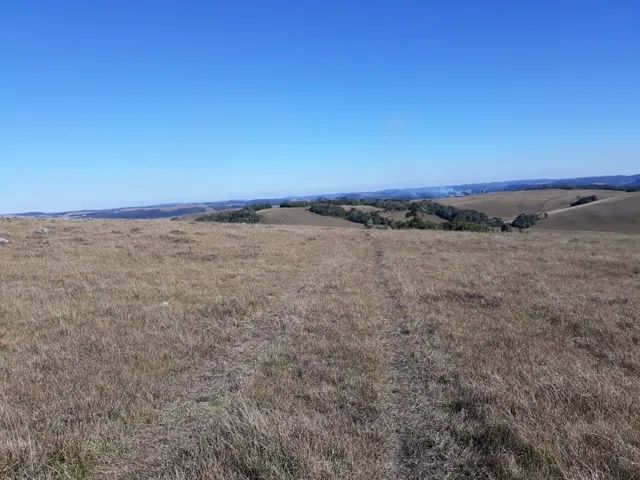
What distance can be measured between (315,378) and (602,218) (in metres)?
85.7

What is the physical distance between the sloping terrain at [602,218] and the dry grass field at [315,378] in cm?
6634

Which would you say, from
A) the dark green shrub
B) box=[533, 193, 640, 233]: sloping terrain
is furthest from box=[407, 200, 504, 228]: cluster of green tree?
the dark green shrub

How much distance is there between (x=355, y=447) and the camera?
448cm

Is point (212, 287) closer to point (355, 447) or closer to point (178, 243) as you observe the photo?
point (355, 447)

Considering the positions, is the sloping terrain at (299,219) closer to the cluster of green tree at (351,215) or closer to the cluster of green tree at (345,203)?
the cluster of green tree at (351,215)

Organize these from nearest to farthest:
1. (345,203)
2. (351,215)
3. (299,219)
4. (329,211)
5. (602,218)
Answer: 1. (299,219)
2. (602,218)
3. (351,215)
4. (329,211)
5. (345,203)

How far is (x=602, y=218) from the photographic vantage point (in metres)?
76.0

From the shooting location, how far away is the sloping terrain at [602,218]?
70.0 m

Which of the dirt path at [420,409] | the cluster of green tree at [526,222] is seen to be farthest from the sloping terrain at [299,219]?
the dirt path at [420,409]

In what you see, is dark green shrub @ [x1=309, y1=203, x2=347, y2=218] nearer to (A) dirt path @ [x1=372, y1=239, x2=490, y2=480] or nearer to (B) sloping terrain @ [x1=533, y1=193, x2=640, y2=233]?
(B) sloping terrain @ [x1=533, y1=193, x2=640, y2=233]

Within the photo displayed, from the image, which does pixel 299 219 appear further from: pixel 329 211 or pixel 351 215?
pixel 351 215

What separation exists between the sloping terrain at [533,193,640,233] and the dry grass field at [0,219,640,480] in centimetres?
6634

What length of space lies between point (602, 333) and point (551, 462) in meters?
5.59

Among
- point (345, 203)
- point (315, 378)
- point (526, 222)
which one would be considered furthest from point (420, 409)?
point (345, 203)
